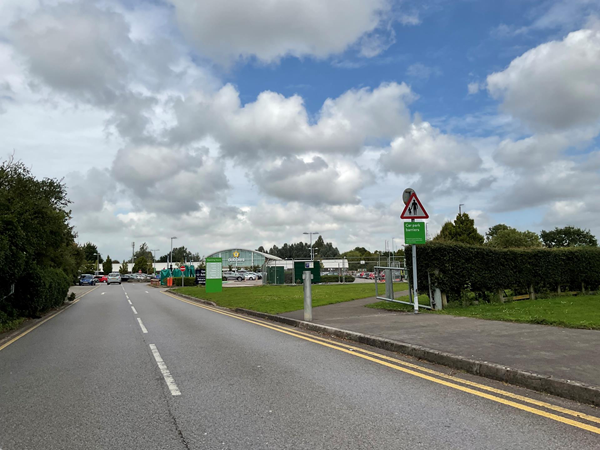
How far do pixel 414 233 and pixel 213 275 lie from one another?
20.8 metres

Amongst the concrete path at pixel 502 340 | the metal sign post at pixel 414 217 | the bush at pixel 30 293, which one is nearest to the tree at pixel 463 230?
the metal sign post at pixel 414 217

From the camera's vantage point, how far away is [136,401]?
518cm

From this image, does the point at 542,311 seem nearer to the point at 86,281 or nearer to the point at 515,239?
the point at 515,239

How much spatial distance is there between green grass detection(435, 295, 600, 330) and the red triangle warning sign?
9.49 ft

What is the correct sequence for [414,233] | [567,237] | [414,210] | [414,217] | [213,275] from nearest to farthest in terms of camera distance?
[414,233], [414,217], [414,210], [213,275], [567,237]

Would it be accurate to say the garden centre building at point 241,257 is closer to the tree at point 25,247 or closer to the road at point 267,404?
the tree at point 25,247

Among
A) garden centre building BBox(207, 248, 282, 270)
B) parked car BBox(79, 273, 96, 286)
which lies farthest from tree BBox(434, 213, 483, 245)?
garden centre building BBox(207, 248, 282, 270)

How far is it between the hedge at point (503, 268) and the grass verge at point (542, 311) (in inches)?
26.6

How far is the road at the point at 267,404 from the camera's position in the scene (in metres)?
3.91

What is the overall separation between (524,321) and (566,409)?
5.77 meters

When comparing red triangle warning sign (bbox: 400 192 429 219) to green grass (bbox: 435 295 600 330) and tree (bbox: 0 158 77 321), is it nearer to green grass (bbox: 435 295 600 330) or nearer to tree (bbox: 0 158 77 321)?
green grass (bbox: 435 295 600 330)

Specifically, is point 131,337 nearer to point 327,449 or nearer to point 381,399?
point 381,399

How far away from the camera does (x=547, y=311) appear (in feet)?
39.2

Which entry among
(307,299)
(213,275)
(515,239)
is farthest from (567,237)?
(307,299)
